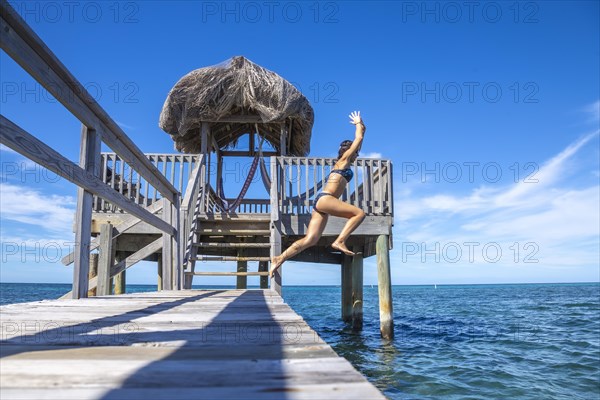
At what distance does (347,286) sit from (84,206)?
10179mm

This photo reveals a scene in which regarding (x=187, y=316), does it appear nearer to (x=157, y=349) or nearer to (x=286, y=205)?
(x=157, y=349)

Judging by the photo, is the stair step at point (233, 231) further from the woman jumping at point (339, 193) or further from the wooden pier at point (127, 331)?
the woman jumping at point (339, 193)

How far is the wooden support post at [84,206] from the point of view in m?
3.32

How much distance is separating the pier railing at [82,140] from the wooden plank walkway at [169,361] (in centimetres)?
95

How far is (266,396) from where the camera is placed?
104 cm

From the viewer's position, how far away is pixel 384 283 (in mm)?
9055

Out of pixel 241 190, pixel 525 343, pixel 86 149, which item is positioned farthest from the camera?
pixel 241 190

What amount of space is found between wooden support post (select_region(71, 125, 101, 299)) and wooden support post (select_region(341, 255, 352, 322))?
374 inches

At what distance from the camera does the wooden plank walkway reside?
1.08 meters

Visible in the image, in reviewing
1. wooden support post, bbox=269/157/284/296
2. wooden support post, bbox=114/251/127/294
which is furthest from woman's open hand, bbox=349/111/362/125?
wooden support post, bbox=114/251/127/294

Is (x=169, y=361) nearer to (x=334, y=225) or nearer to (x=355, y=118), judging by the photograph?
(x=355, y=118)

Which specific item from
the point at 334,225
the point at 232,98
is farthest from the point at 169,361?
the point at 232,98

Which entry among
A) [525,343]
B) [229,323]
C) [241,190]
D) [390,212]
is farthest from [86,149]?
[525,343]

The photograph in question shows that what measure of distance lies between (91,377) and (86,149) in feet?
8.57
